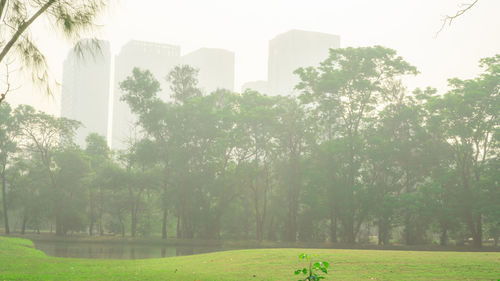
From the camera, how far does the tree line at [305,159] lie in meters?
34.1

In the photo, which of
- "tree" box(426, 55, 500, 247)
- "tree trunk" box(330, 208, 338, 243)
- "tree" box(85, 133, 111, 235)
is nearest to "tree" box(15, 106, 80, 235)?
"tree" box(85, 133, 111, 235)

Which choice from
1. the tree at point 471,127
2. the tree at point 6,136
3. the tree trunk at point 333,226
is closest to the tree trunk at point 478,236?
the tree at point 471,127

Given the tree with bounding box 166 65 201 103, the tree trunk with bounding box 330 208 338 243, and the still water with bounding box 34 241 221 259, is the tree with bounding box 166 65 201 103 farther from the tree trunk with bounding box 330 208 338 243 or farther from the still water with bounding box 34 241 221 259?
the still water with bounding box 34 241 221 259

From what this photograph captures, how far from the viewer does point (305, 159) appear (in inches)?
1629

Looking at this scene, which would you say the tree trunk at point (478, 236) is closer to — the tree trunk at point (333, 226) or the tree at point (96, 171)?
the tree trunk at point (333, 226)

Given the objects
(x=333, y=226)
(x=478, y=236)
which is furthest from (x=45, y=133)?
(x=478, y=236)

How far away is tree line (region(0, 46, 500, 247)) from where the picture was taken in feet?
112

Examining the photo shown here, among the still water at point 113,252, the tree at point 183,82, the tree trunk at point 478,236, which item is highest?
the tree at point 183,82

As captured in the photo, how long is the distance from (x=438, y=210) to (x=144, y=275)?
90.8ft

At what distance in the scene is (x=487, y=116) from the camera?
110ft

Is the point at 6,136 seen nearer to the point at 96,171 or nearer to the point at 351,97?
the point at 96,171

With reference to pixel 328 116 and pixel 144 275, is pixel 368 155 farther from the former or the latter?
pixel 144 275

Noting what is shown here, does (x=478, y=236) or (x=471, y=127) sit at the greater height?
(x=471, y=127)

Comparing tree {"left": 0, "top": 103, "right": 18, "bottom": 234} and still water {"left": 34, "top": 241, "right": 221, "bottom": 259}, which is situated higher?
→ tree {"left": 0, "top": 103, "right": 18, "bottom": 234}
